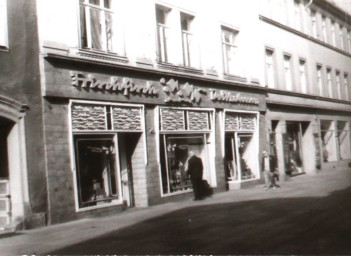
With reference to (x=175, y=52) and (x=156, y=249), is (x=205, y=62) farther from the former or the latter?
(x=156, y=249)

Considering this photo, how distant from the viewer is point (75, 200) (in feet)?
39.1

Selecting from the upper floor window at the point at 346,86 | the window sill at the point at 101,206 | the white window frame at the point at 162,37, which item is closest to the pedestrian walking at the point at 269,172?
the white window frame at the point at 162,37

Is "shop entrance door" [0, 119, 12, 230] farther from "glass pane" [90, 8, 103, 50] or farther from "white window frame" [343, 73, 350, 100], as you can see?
"white window frame" [343, 73, 350, 100]

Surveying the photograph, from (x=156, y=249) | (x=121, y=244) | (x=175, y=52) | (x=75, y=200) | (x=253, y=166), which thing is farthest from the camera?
(x=253, y=166)

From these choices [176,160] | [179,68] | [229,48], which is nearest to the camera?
[176,160]

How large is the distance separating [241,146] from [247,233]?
12023 mm

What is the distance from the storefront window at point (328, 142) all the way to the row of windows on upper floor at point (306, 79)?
0.37 metres

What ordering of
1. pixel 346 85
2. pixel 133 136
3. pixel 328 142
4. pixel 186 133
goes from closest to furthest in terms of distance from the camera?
pixel 346 85
pixel 328 142
pixel 133 136
pixel 186 133

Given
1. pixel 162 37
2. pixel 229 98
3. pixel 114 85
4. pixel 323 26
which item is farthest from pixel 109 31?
pixel 323 26

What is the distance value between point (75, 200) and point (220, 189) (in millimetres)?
6941

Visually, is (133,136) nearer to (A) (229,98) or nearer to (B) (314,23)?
(A) (229,98)

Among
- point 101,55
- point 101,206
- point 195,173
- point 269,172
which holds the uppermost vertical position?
point 101,55

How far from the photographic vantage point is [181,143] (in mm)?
16250

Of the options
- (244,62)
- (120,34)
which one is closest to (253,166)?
(244,62)
